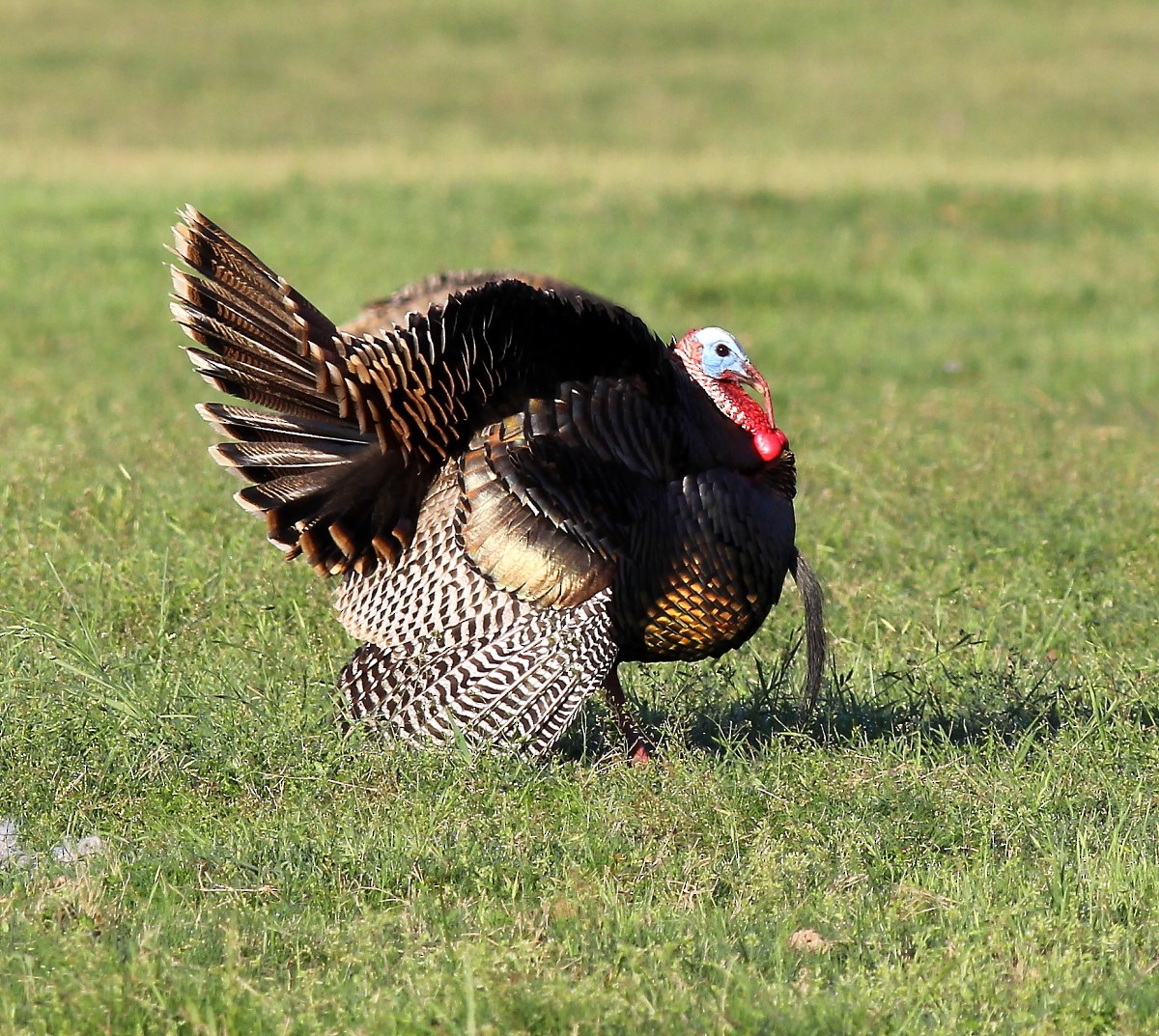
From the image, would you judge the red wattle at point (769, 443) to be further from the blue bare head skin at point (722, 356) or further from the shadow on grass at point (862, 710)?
the shadow on grass at point (862, 710)

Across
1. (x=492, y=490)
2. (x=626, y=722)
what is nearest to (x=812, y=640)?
(x=626, y=722)

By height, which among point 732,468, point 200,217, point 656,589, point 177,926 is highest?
point 200,217

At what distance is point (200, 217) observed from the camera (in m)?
4.73

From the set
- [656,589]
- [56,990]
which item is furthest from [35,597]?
[56,990]

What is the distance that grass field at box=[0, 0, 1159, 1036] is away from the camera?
11.8 ft

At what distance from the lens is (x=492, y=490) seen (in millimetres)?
4750

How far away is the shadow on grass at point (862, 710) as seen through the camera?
202 inches

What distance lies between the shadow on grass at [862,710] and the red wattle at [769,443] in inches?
28.3

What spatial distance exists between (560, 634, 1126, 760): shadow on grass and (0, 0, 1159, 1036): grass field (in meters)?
0.02

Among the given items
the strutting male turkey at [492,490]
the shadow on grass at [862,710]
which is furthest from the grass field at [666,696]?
the strutting male turkey at [492,490]

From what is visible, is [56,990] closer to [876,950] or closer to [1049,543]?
[876,950]

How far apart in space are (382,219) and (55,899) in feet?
39.3

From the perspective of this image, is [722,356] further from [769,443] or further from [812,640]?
[812,640]

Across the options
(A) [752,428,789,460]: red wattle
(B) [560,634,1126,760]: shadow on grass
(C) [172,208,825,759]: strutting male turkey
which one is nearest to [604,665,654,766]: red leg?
(B) [560,634,1126,760]: shadow on grass
